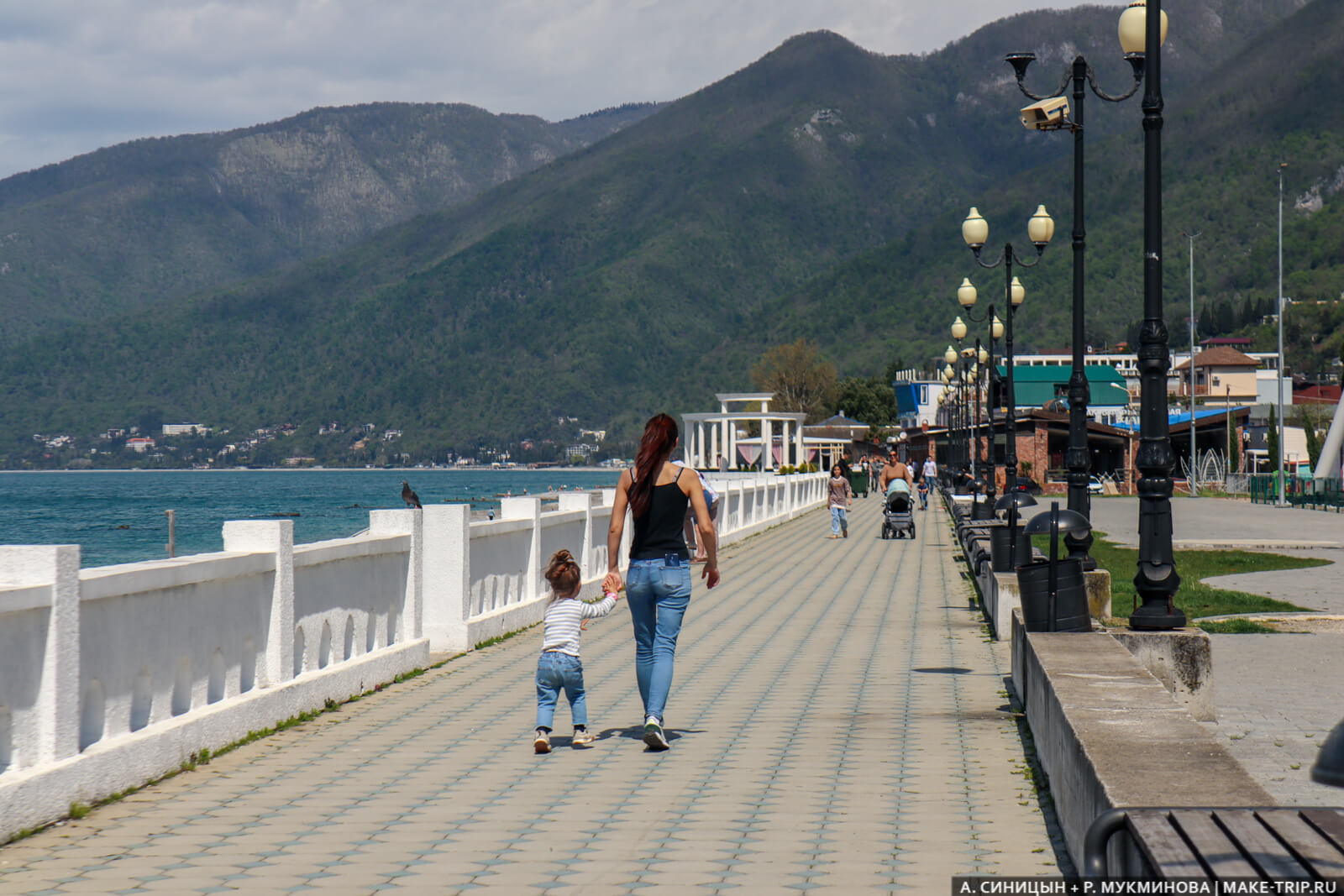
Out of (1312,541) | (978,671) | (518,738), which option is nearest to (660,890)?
(518,738)

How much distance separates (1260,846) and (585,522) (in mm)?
14340

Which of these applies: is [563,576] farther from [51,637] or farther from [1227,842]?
[1227,842]

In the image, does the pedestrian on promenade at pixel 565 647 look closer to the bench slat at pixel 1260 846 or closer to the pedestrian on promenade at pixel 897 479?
the bench slat at pixel 1260 846

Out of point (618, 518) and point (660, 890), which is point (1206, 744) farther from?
point (618, 518)

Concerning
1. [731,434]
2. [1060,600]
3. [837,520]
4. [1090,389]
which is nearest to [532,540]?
[1060,600]

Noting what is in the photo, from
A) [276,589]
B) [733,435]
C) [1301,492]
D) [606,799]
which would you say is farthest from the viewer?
[733,435]

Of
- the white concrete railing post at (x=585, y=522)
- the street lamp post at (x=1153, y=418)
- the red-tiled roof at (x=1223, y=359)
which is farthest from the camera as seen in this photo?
the red-tiled roof at (x=1223, y=359)

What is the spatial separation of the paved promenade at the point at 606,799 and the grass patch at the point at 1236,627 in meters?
3.76

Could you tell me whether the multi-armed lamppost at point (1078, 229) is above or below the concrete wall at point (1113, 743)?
above

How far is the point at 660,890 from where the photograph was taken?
192 inches

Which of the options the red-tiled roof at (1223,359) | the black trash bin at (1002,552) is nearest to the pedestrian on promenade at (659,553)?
the black trash bin at (1002,552)

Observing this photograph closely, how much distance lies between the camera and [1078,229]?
17141 millimetres

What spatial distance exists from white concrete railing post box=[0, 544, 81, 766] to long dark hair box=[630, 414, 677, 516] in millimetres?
3018

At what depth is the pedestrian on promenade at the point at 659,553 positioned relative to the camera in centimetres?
780
